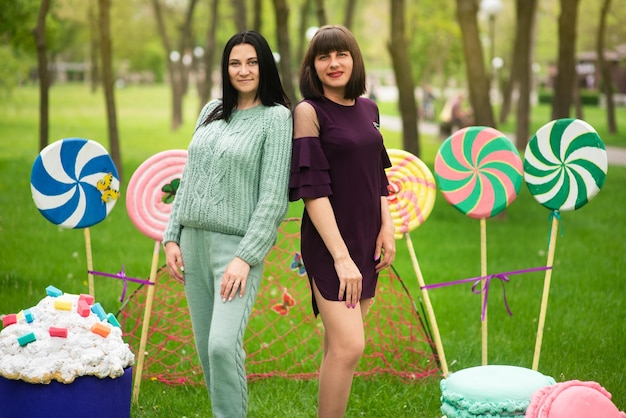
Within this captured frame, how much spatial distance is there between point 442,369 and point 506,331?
151cm

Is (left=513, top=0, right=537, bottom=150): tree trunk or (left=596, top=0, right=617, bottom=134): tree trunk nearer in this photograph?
(left=513, top=0, right=537, bottom=150): tree trunk

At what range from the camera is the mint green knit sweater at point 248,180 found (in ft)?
12.3

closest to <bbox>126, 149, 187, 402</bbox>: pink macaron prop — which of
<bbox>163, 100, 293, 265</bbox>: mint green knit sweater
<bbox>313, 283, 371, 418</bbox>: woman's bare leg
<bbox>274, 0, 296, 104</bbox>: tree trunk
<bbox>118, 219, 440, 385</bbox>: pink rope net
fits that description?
<bbox>118, 219, 440, 385</bbox>: pink rope net

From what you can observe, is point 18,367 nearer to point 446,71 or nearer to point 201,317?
point 201,317

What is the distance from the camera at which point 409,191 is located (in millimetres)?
5219

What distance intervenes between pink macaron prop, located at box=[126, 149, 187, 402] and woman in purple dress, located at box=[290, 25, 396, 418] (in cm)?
122

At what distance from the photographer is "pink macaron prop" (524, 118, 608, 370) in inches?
182

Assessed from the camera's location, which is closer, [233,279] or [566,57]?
[233,279]

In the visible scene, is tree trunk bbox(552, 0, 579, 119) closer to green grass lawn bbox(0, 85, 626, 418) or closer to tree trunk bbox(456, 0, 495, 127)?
green grass lawn bbox(0, 85, 626, 418)

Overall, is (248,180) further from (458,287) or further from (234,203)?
(458,287)

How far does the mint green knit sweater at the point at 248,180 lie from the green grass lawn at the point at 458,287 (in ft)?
4.83

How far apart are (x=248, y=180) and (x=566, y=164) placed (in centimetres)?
182

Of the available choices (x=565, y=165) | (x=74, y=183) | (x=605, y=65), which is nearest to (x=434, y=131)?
(x=605, y=65)

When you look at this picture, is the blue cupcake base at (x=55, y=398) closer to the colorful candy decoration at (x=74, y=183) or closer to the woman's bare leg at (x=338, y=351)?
the woman's bare leg at (x=338, y=351)
